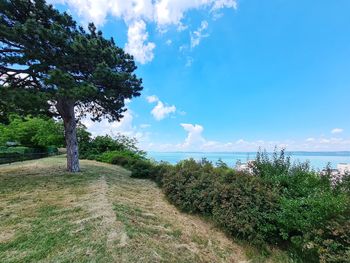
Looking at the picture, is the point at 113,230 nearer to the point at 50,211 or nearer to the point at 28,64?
the point at 50,211

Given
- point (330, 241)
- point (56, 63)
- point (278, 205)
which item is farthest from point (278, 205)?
point (56, 63)

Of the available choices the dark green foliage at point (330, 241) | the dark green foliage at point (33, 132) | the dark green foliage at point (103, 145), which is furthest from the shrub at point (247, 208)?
the dark green foliage at point (33, 132)

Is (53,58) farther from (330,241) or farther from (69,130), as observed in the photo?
(330,241)

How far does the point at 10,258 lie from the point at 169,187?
14.1 feet

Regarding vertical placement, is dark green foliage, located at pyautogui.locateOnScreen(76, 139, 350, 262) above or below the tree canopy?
below

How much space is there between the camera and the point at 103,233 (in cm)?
350

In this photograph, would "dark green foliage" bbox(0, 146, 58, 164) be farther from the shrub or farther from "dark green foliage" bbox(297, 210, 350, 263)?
"dark green foliage" bbox(297, 210, 350, 263)

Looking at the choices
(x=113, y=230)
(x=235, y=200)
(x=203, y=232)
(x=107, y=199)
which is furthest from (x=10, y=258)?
(x=235, y=200)

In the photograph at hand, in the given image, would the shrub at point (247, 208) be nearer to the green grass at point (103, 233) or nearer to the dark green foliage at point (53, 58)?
the green grass at point (103, 233)

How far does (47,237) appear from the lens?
137 inches

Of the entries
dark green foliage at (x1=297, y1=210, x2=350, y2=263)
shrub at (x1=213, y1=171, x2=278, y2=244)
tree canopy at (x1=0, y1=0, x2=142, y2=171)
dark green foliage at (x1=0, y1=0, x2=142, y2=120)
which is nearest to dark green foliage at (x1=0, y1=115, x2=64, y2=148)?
tree canopy at (x1=0, y1=0, x2=142, y2=171)

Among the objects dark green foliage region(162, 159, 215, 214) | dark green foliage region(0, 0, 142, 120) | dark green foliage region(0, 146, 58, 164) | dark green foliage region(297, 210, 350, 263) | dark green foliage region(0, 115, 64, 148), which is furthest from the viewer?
dark green foliage region(0, 115, 64, 148)

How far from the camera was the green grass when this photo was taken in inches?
121

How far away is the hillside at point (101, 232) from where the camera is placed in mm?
3066
